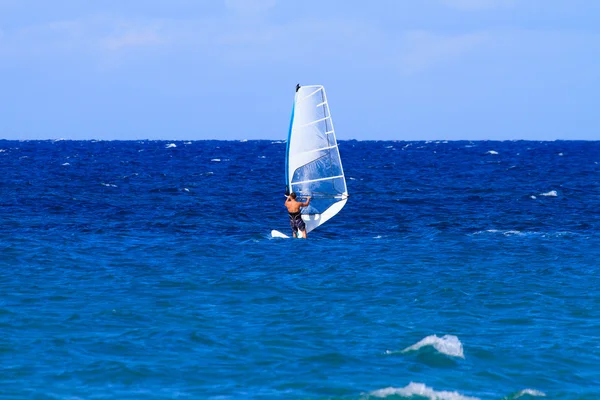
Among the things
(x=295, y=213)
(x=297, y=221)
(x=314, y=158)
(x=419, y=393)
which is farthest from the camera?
(x=314, y=158)

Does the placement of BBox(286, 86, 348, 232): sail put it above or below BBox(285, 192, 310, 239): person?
above

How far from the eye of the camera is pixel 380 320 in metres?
18.3

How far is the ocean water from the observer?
1407cm

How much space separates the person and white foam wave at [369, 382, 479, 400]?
19037 millimetres

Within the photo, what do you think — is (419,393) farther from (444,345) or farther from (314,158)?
(314,158)

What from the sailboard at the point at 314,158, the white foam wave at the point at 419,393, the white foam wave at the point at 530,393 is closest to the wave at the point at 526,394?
the white foam wave at the point at 530,393

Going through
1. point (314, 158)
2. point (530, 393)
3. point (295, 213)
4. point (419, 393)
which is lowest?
point (530, 393)

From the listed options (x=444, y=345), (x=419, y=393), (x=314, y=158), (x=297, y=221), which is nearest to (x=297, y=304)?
(x=444, y=345)

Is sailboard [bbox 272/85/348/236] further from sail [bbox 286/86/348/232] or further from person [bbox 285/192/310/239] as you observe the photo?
person [bbox 285/192/310/239]

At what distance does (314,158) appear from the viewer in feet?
108

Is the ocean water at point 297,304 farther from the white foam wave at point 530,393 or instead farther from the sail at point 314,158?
the sail at point 314,158

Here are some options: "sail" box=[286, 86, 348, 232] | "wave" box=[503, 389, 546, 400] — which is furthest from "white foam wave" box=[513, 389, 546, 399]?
"sail" box=[286, 86, 348, 232]

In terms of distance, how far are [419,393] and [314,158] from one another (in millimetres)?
20213

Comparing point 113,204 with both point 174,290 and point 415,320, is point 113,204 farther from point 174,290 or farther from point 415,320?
point 415,320
